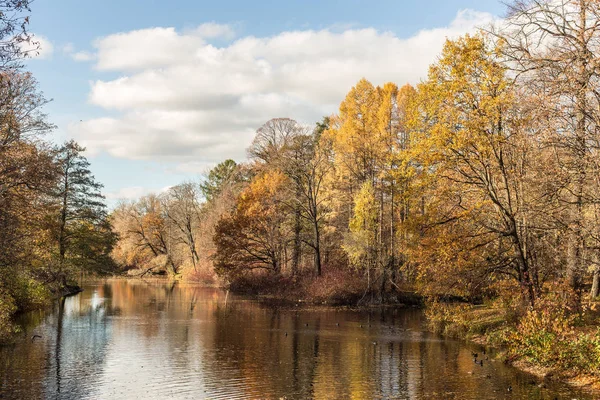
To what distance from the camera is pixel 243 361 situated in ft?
67.7

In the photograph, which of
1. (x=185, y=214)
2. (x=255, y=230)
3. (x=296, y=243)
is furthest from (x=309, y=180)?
(x=185, y=214)

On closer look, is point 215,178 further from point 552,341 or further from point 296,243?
point 552,341

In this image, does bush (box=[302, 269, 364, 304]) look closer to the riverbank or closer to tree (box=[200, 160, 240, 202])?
the riverbank

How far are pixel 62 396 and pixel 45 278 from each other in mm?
21665

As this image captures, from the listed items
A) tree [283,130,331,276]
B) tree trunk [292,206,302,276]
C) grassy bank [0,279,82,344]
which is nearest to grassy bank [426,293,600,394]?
grassy bank [0,279,82,344]

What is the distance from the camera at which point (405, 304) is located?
42938 millimetres

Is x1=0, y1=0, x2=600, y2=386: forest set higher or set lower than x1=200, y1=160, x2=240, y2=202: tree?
lower

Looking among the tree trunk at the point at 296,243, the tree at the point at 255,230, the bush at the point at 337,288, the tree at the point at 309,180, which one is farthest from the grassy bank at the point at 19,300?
the tree at the point at 309,180

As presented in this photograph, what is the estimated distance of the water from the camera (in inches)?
642

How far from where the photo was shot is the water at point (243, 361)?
16297 mm

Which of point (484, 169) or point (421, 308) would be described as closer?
point (484, 169)

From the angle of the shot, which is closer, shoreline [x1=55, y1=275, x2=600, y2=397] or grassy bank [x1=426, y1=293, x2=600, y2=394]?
shoreline [x1=55, y1=275, x2=600, y2=397]

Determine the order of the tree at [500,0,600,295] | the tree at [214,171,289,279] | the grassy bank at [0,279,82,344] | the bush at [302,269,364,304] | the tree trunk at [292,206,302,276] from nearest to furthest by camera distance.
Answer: the tree at [500,0,600,295]
the grassy bank at [0,279,82,344]
the bush at [302,269,364,304]
the tree trunk at [292,206,302,276]
the tree at [214,171,289,279]

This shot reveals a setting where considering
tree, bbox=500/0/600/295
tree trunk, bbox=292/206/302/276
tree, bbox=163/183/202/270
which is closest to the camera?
tree, bbox=500/0/600/295
